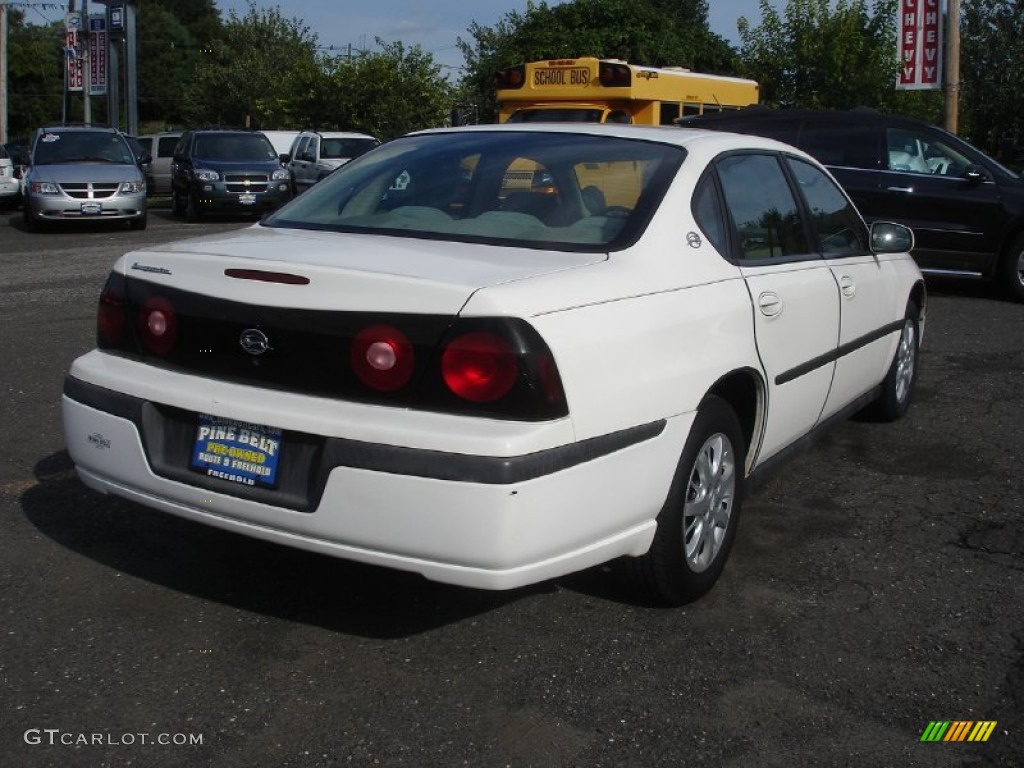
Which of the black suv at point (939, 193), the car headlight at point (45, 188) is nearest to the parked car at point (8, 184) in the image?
the car headlight at point (45, 188)

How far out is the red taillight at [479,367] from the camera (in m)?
3.15

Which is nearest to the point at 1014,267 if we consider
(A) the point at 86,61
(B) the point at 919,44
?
(B) the point at 919,44

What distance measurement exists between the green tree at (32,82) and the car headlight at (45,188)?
58719 millimetres

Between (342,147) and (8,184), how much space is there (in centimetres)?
650

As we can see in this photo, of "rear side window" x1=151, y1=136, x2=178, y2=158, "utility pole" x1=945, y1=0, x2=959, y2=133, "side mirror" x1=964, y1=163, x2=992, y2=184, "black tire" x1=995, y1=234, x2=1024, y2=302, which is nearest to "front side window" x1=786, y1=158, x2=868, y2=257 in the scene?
"side mirror" x1=964, y1=163, x2=992, y2=184

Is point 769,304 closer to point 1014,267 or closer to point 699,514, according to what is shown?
point 699,514

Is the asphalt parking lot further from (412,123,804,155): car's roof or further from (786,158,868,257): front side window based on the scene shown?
(412,123,804,155): car's roof

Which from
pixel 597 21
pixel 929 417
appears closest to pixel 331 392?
pixel 929 417

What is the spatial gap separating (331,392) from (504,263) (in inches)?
25.0

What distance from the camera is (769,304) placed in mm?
4289

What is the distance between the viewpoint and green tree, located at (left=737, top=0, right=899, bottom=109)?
71.3ft

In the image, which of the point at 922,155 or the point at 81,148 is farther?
the point at 81,148

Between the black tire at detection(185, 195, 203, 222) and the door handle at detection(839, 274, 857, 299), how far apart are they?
Answer: 17033 millimetres

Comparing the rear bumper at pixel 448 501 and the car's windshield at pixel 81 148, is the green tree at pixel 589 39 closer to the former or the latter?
the car's windshield at pixel 81 148
